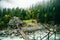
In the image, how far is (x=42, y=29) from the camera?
4.23m

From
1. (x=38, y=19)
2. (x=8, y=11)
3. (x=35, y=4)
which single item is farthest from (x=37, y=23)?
(x=8, y=11)

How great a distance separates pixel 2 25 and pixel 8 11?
13.5 inches

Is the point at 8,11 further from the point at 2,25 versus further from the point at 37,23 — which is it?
the point at 37,23

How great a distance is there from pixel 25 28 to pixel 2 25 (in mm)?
519

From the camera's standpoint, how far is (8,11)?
4266 millimetres

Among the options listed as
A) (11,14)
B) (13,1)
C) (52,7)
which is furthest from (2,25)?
(52,7)

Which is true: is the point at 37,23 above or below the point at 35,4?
below

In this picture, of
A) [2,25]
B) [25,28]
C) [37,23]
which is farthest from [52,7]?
[2,25]

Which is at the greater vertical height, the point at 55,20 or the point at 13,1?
the point at 13,1

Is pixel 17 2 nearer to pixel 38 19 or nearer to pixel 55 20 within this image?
pixel 38 19

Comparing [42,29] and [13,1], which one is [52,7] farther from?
[13,1]

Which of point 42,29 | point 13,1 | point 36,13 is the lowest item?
point 42,29

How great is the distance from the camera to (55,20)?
4.39 meters

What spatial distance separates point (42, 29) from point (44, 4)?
1.90 feet
